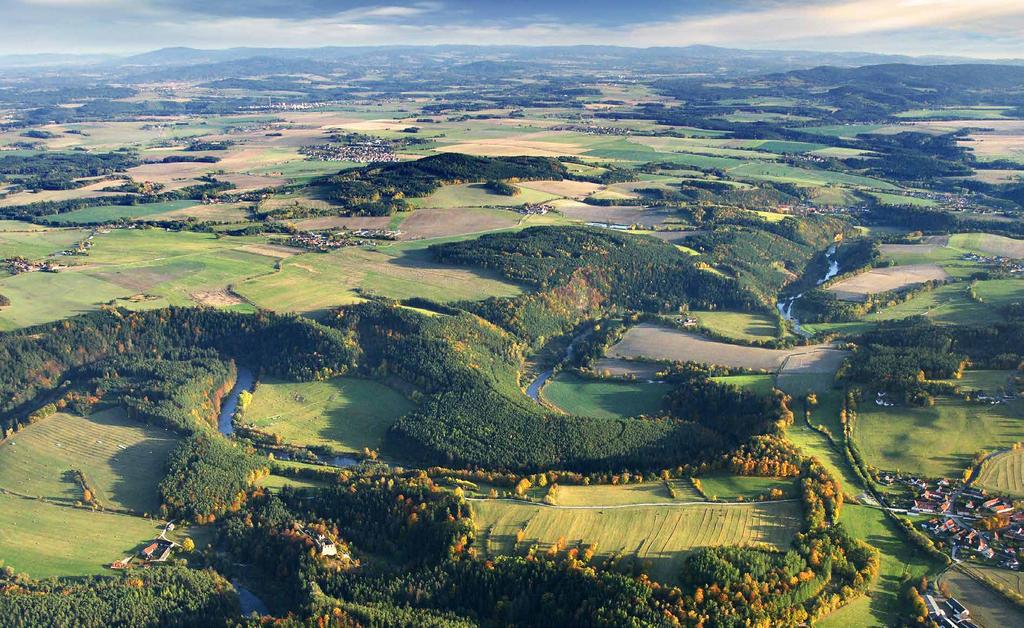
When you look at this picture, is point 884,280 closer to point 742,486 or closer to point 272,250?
point 742,486

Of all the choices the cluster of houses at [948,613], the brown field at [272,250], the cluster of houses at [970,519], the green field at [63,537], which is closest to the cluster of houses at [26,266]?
the brown field at [272,250]

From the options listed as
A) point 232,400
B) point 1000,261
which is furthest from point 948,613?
point 1000,261

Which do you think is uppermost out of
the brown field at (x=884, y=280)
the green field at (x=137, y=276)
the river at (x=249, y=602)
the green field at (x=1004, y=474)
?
the green field at (x=137, y=276)

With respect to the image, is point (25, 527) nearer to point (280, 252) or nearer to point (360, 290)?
point (360, 290)

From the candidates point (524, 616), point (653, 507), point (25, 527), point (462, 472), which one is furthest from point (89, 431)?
point (653, 507)

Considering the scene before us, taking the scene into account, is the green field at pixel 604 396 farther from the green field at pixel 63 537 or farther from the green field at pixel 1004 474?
the green field at pixel 63 537

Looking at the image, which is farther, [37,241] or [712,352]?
[37,241]

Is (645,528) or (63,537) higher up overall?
(645,528)
